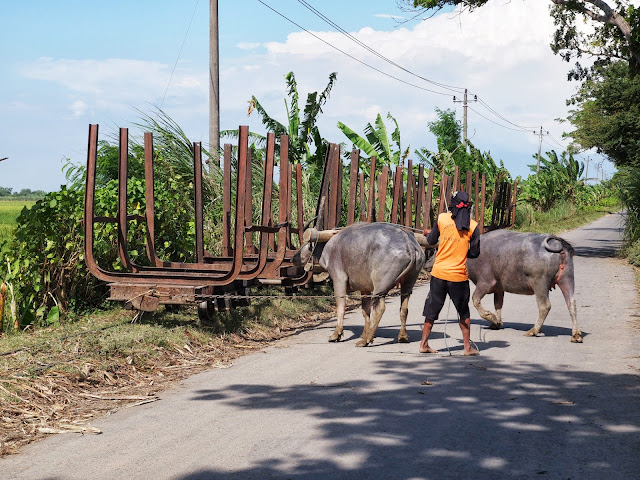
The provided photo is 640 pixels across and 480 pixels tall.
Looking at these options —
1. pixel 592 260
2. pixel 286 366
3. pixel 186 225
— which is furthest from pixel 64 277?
pixel 592 260

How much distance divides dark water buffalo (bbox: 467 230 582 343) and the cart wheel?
3385mm

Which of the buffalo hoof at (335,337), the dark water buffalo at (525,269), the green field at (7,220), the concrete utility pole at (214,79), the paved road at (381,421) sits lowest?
the paved road at (381,421)

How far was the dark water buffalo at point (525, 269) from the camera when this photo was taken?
9.05 m

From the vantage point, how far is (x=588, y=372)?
7.07m

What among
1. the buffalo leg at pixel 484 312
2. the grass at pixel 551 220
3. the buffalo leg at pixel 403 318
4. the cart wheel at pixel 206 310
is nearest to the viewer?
the cart wheel at pixel 206 310

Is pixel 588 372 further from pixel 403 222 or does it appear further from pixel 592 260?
pixel 592 260

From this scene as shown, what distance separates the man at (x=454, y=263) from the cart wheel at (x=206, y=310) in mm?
2442

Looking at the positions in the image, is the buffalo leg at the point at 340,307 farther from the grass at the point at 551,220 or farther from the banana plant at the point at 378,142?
the grass at the point at 551,220

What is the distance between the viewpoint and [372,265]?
8.32m

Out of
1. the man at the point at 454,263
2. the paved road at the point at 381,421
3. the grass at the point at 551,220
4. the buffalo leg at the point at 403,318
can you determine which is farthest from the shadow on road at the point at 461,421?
the grass at the point at 551,220

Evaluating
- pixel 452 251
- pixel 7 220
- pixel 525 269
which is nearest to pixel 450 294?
pixel 452 251

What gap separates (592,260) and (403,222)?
8.35 meters

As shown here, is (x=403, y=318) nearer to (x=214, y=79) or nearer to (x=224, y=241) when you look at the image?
(x=224, y=241)

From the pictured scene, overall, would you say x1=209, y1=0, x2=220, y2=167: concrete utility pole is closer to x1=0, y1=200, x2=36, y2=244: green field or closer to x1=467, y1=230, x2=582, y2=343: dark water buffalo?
x1=0, y1=200, x2=36, y2=244: green field
